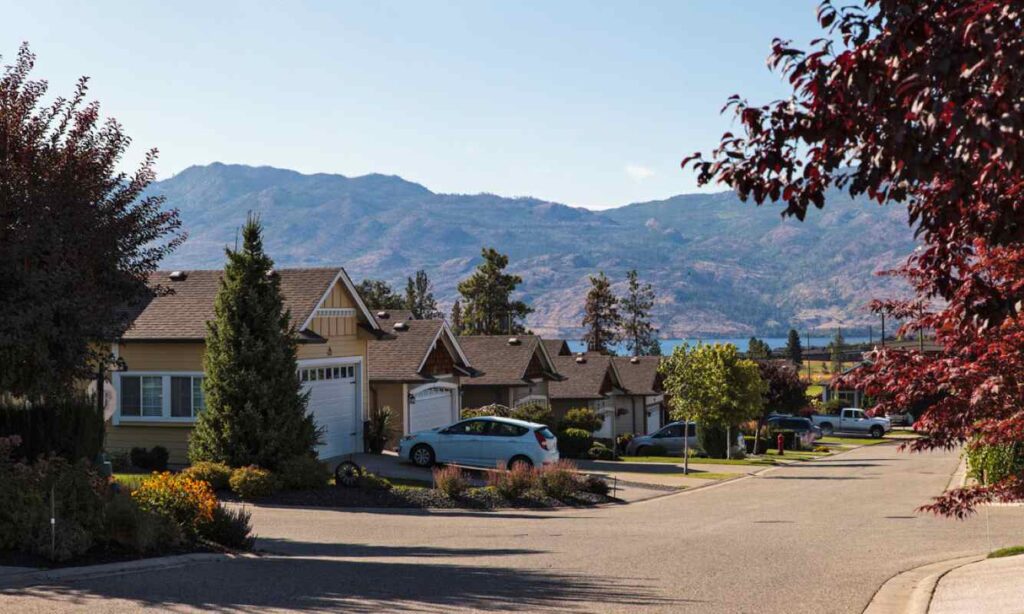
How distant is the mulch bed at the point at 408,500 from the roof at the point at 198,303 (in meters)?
6.95

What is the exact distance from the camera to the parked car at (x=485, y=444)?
3075cm

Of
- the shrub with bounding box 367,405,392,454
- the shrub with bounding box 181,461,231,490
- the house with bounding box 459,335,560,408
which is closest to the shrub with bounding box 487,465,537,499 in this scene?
the shrub with bounding box 181,461,231,490

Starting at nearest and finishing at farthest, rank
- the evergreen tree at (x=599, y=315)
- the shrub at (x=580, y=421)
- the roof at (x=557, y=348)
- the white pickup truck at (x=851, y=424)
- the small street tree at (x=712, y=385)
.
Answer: the small street tree at (x=712, y=385)
the shrub at (x=580, y=421)
the roof at (x=557, y=348)
the white pickup truck at (x=851, y=424)
the evergreen tree at (x=599, y=315)

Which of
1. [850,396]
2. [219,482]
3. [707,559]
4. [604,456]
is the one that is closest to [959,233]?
[707,559]

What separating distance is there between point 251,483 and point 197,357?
8222mm

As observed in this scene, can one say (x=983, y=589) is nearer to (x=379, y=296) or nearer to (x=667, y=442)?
(x=667, y=442)

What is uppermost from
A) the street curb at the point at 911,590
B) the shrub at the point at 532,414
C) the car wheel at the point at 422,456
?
the shrub at the point at 532,414

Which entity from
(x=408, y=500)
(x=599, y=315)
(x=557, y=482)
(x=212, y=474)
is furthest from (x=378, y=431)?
(x=599, y=315)

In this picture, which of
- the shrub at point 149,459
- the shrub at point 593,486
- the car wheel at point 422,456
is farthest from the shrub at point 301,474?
→ the car wheel at point 422,456

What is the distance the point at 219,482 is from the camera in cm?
2378

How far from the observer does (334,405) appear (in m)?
33.8

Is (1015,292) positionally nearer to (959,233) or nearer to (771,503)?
(959,233)

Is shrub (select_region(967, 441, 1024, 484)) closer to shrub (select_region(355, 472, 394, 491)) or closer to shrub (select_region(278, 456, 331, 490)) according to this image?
shrub (select_region(355, 472, 394, 491))

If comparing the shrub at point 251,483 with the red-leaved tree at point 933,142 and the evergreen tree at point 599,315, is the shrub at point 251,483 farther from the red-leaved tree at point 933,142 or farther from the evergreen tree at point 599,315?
the evergreen tree at point 599,315
